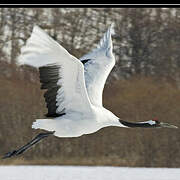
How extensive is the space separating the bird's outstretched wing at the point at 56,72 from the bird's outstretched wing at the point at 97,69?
0.55 metres

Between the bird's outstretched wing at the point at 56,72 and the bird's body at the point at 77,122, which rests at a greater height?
the bird's outstretched wing at the point at 56,72

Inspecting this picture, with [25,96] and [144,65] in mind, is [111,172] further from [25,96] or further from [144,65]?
[144,65]

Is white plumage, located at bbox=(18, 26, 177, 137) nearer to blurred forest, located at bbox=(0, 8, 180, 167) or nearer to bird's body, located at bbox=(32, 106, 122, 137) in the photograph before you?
bird's body, located at bbox=(32, 106, 122, 137)

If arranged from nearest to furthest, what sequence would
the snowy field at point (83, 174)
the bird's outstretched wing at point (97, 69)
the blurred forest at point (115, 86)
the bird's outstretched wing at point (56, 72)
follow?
the bird's outstretched wing at point (56, 72)
the bird's outstretched wing at point (97, 69)
the snowy field at point (83, 174)
the blurred forest at point (115, 86)

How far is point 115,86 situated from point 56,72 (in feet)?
24.2

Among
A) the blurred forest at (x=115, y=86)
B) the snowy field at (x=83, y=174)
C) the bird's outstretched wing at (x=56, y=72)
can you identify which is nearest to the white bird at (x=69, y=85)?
the bird's outstretched wing at (x=56, y=72)

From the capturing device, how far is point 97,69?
348 inches

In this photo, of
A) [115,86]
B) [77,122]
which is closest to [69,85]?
[77,122]

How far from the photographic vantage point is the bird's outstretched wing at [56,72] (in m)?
6.74

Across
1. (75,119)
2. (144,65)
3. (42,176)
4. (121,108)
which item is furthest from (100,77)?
(144,65)

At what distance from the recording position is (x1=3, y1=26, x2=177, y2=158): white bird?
6.79 m

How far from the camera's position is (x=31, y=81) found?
14.3 metres

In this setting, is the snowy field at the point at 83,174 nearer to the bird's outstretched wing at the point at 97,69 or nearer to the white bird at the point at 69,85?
the white bird at the point at 69,85

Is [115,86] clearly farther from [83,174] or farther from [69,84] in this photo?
[69,84]
